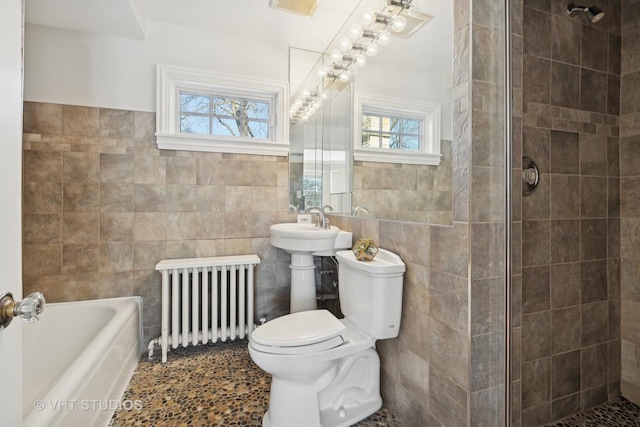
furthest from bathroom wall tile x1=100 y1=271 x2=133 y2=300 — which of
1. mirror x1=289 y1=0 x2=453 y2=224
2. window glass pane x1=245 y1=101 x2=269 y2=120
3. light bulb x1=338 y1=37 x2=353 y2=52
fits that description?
light bulb x1=338 y1=37 x2=353 y2=52

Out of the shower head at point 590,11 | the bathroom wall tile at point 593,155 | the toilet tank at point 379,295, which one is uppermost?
the shower head at point 590,11

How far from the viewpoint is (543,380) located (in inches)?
55.4

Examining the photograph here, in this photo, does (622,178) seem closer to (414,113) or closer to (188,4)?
(414,113)

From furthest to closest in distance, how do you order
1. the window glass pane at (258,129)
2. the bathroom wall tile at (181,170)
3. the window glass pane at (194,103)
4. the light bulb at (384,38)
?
1. the window glass pane at (258,129)
2. the window glass pane at (194,103)
3. the bathroom wall tile at (181,170)
4. the light bulb at (384,38)

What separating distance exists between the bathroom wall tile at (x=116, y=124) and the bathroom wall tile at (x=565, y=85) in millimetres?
2538

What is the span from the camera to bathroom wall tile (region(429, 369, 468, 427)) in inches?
42.7

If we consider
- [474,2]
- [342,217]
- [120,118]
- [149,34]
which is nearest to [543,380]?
[342,217]

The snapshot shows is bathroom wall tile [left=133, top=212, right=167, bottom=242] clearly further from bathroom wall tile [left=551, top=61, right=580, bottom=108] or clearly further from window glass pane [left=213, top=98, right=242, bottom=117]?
bathroom wall tile [left=551, top=61, right=580, bottom=108]

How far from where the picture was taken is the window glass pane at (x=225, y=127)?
229 centimetres

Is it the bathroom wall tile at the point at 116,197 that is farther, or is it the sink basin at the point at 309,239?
the bathroom wall tile at the point at 116,197

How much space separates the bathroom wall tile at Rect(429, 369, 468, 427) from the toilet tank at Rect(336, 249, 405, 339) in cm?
26

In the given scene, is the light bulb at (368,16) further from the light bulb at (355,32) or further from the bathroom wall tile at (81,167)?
the bathroom wall tile at (81,167)

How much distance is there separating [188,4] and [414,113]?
1677 mm

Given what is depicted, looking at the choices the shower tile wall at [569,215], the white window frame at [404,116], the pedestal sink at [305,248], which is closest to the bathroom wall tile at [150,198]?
the pedestal sink at [305,248]
